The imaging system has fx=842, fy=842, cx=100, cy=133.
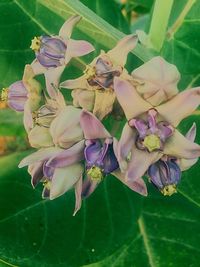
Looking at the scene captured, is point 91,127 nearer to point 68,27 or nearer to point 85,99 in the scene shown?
point 85,99

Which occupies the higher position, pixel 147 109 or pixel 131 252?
pixel 147 109

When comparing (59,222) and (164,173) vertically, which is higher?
(164,173)

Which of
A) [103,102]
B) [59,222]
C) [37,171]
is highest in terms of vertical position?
[103,102]

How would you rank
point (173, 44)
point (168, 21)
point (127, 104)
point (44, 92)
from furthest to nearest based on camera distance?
point (168, 21)
point (173, 44)
point (44, 92)
point (127, 104)

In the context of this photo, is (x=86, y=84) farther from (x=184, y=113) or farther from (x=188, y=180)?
(x=188, y=180)

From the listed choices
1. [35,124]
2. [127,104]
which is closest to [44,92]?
[35,124]

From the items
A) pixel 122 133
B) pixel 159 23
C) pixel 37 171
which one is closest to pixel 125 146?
pixel 122 133

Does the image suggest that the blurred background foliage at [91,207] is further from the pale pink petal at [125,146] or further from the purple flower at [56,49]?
the pale pink petal at [125,146]

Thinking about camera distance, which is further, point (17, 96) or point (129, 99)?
point (17, 96)
